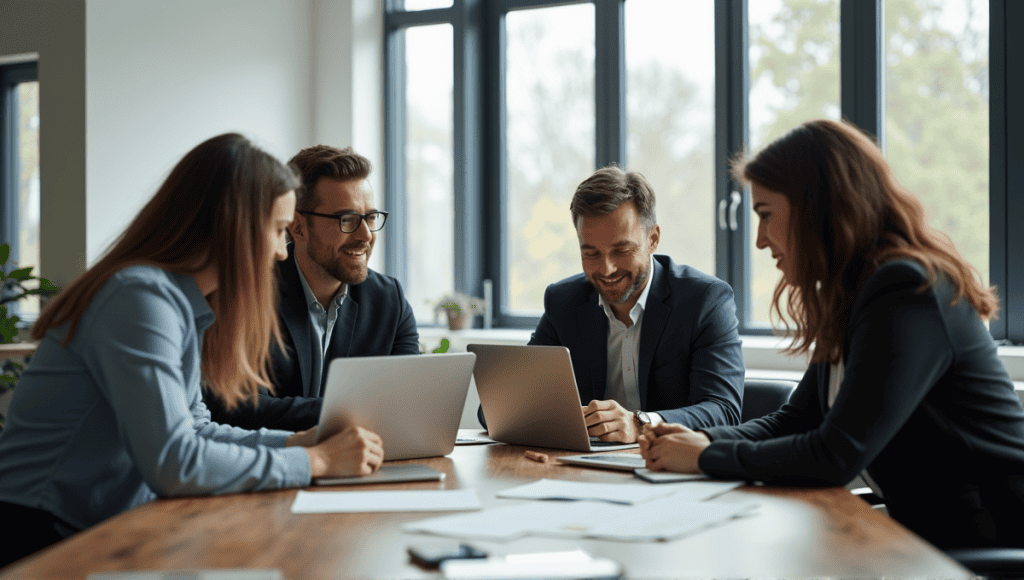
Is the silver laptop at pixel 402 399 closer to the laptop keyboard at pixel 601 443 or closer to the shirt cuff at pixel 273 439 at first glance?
the shirt cuff at pixel 273 439

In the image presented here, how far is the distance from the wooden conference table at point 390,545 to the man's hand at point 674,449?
0.19 m

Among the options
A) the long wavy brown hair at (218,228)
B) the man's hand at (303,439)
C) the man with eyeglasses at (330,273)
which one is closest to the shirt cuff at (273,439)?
the man's hand at (303,439)

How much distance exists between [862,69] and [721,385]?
2115 millimetres

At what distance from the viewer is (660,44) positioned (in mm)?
4371

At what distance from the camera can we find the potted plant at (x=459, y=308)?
454 cm

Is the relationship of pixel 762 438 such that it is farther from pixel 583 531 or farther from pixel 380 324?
pixel 380 324

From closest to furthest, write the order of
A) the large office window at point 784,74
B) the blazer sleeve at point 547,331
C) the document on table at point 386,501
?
the document on table at point 386,501 → the blazer sleeve at point 547,331 → the large office window at point 784,74

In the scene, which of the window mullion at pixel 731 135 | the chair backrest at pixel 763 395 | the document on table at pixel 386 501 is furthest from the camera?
the window mullion at pixel 731 135

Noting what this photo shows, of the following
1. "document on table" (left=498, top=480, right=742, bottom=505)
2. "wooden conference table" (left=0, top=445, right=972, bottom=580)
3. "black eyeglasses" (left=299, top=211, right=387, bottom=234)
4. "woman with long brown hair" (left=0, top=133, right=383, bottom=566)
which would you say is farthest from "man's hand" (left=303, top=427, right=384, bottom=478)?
"black eyeglasses" (left=299, top=211, right=387, bottom=234)

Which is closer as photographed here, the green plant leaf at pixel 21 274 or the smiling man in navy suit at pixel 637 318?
the smiling man in navy suit at pixel 637 318

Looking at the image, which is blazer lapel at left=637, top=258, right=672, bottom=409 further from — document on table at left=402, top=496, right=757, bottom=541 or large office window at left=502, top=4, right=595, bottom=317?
large office window at left=502, top=4, right=595, bottom=317

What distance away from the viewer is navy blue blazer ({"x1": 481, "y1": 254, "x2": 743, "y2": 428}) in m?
2.38

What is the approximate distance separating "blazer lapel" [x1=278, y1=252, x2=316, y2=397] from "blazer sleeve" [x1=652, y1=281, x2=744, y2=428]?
102 centimetres

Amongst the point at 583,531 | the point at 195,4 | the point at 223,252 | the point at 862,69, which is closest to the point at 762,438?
the point at 583,531
